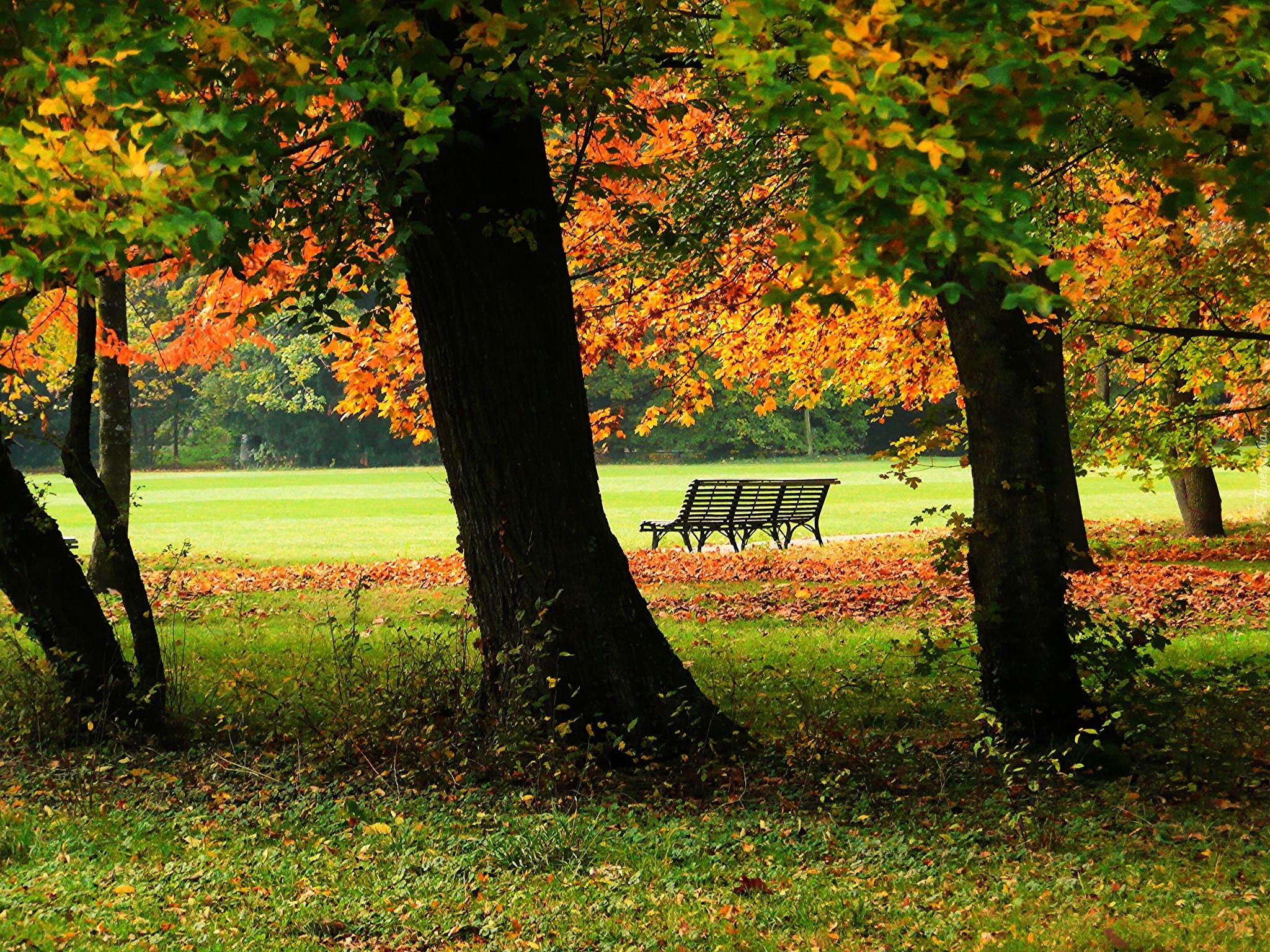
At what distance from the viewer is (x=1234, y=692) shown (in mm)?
7312

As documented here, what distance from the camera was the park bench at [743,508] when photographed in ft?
61.5

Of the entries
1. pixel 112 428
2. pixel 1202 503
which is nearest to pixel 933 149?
pixel 112 428

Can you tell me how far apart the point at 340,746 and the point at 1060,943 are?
12.3ft

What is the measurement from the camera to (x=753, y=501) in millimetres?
19109

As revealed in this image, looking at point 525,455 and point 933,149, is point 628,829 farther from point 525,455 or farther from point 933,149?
point 933,149

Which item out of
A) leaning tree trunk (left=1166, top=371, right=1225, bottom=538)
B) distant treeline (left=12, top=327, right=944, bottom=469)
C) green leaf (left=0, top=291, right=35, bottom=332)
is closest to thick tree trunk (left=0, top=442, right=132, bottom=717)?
green leaf (left=0, top=291, right=35, bottom=332)

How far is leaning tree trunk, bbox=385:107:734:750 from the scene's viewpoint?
6242 mm

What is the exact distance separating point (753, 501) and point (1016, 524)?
490 inches

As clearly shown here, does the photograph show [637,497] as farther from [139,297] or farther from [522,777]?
[139,297]

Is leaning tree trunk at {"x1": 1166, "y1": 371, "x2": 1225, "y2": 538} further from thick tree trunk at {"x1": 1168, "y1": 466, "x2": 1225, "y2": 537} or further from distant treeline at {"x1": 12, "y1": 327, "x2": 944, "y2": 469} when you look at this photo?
distant treeline at {"x1": 12, "y1": 327, "x2": 944, "y2": 469}

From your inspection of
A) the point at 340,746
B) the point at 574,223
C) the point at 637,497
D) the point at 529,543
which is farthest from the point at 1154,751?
the point at 637,497

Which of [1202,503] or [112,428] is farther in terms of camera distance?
[1202,503]

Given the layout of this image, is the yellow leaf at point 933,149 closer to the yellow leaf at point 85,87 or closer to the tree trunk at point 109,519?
the yellow leaf at point 85,87

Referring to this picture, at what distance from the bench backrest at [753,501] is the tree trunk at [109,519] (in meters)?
11.5
